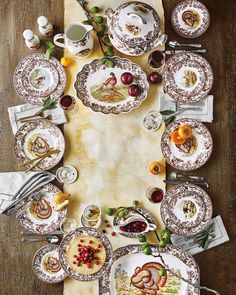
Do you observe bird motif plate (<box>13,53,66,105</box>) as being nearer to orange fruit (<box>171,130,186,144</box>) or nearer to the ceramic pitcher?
the ceramic pitcher

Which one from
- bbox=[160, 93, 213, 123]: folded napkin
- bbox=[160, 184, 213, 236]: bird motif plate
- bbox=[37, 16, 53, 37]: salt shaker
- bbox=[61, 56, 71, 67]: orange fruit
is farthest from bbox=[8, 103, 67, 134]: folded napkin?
bbox=[160, 184, 213, 236]: bird motif plate

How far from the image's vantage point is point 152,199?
2133 mm

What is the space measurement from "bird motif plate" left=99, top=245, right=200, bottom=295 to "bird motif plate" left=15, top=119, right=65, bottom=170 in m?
0.45

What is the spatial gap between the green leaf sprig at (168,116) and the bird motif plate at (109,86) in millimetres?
106

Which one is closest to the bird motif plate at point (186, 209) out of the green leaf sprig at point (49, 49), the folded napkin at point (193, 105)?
the folded napkin at point (193, 105)

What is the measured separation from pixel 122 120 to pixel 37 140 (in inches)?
13.8

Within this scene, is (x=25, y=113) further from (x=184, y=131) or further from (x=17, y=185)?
(x=184, y=131)

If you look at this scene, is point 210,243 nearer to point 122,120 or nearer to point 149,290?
point 149,290

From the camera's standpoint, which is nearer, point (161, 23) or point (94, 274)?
point (94, 274)

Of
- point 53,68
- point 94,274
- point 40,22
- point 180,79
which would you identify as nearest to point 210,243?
point 94,274

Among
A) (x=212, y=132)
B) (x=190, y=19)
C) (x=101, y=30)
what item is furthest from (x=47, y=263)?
(x=190, y=19)

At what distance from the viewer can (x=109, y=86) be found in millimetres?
2184

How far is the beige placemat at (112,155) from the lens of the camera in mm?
2145

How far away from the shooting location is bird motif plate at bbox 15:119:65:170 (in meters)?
2.14
